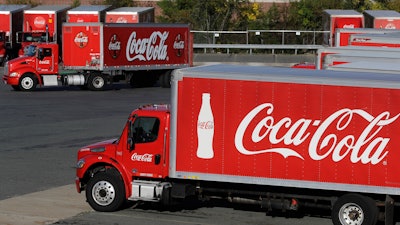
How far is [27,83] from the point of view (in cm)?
4497

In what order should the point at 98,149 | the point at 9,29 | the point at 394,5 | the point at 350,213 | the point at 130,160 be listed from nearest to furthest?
the point at 350,213, the point at 130,160, the point at 98,149, the point at 9,29, the point at 394,5

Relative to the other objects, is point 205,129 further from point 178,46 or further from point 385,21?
point 385,21

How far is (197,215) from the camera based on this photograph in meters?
18.8

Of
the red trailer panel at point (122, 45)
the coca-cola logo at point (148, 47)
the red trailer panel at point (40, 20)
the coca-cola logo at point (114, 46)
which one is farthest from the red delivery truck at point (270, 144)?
the red trailer panel at point (40, 20)

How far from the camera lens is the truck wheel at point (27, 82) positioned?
147ft

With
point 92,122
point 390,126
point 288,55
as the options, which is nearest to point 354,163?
point 390,126

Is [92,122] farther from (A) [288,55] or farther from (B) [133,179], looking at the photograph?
(A) [288,55]

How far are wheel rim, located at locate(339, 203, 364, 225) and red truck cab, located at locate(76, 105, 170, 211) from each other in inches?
131

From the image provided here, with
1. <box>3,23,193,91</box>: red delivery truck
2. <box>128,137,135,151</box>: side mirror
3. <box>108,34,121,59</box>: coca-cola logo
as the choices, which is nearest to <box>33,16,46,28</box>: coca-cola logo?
<box>3,23,193,91</box>: red delivery truck

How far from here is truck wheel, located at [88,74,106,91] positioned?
4588 cm

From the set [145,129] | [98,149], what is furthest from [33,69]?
[145,129]

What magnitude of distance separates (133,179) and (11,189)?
12.7ft

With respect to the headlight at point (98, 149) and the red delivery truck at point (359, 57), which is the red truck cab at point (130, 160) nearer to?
the headlight at point (98, 149)

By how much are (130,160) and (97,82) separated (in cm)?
2799
